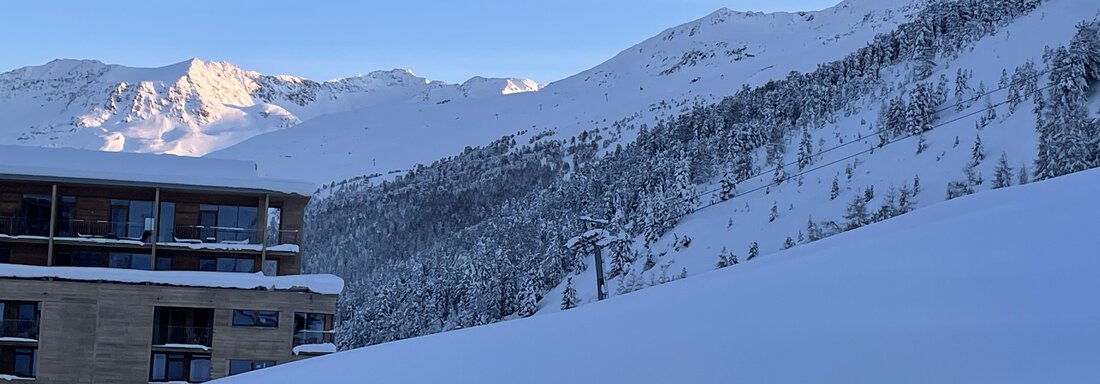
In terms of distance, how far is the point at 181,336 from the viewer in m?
34.6

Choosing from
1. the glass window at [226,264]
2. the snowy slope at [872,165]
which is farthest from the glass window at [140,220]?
the snowy slope at [872,165]

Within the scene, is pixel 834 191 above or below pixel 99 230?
above

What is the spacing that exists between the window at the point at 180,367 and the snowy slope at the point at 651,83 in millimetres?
65778

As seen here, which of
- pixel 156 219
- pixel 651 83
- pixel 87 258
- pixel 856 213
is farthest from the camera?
pixel 651 83

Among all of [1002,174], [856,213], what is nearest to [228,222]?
[856,213]

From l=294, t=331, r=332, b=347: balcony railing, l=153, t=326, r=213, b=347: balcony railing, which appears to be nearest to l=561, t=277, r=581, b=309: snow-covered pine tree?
l=294, t=331, r=332, b=347: balcony railing

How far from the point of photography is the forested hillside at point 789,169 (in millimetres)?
43375

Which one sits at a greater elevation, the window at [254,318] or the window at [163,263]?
the window at [163,263]

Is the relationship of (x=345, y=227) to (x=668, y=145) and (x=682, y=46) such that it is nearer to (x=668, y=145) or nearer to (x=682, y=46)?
(x=668, y=145)

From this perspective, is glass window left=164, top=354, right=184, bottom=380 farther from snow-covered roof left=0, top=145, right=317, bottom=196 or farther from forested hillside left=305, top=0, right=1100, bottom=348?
forested hillside left=305, top=0, right=1100, bottom=348

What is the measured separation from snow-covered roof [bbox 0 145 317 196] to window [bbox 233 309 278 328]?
475 centimetres

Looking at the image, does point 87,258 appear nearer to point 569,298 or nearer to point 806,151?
point 569,298

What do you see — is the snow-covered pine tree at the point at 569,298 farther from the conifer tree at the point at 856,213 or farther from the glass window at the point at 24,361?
the glass window at the point at 24,361

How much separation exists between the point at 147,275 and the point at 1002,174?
93.4ft
